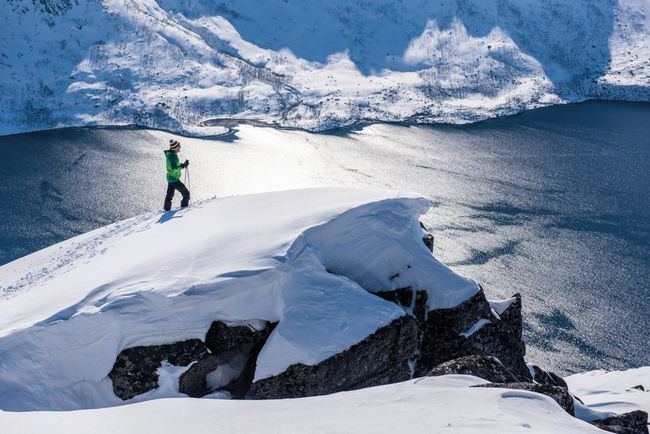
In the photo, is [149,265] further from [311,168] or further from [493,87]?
[493,87]

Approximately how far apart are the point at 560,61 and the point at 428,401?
158367mm

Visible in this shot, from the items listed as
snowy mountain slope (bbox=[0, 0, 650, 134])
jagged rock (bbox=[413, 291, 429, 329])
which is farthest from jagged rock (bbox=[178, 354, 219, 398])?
snowy mountain slope (bbox=[0, 0, 650, 134])

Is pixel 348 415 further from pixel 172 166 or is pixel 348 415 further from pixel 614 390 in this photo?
pixel 614 390

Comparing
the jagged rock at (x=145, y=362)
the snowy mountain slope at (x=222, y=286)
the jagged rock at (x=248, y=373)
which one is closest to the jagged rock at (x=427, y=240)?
the snowy mountain slope at (x=222, y=286)

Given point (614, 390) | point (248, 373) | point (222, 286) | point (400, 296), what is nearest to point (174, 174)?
point (222, 286)

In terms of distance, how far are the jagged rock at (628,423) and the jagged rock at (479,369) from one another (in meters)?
2.57

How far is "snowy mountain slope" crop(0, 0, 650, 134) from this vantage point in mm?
117438

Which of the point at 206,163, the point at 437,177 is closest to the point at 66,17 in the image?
the point at 206,163

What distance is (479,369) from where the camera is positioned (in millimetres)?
16078

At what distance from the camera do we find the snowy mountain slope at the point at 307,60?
117438 mm

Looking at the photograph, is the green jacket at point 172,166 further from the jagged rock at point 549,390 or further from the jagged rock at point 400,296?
the jagged rock at point 549,390

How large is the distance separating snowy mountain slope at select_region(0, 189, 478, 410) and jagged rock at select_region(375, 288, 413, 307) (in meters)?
0.28

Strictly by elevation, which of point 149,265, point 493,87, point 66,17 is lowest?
point 149,265

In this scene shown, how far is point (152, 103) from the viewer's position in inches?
4569
